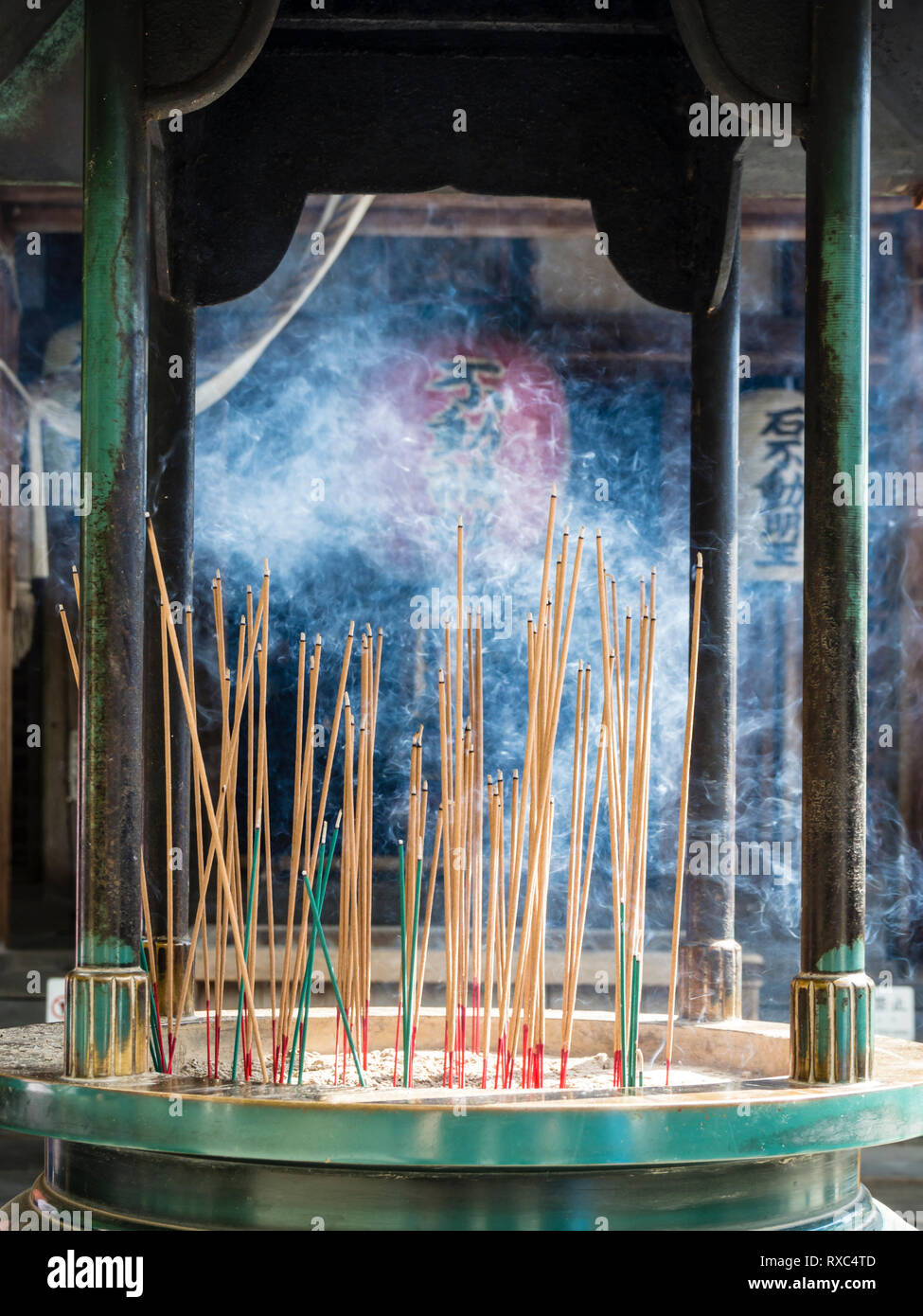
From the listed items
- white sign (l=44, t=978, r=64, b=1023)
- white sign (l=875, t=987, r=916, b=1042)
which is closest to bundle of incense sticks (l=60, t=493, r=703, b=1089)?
white sign (l=44, t=978, r=64, b=1023)

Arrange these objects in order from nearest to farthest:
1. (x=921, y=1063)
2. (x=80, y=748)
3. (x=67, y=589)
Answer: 1. (x=80, y=748)
2. (x=921, y=1063)
3. (x=67, y=589)

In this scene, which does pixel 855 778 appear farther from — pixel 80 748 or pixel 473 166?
pixel 473 166

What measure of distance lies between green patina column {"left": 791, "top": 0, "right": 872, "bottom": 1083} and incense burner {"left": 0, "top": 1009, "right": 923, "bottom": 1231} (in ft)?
0.38

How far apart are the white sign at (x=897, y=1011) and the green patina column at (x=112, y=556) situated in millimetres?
2757

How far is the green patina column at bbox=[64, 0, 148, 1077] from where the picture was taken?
5.96 ft

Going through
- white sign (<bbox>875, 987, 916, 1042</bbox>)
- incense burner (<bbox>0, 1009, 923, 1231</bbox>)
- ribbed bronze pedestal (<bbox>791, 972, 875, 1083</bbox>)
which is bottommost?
white sign (<bbox>875, 987, 916, 1042</bbox>)

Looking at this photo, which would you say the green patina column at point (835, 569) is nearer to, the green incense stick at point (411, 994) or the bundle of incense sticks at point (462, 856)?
the bundle of incense sticks at point (462, 856)

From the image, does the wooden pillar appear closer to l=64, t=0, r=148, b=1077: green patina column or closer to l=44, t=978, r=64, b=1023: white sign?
l=44, t=978, r=64, b=1023: white sign

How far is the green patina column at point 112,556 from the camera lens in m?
1.82

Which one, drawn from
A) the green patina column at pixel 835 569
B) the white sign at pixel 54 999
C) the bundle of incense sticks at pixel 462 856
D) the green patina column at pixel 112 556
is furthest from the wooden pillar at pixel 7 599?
the green patina column at pixel 835 569

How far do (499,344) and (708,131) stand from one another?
1670mm

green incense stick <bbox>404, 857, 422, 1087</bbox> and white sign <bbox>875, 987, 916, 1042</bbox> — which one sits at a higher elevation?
green incense stick <bbox>404, 857, 422, 1087</bbox>

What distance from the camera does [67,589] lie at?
4133 millimetres
